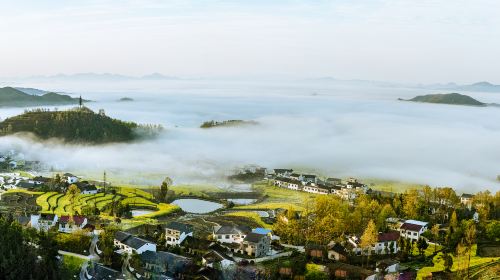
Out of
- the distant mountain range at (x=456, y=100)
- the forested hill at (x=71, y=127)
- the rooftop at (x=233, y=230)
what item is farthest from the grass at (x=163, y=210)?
the distant mountain range at (x=456, y=100)

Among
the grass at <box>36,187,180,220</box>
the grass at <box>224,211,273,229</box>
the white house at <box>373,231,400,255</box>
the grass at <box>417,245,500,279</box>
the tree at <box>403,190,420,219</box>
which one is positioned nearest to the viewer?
the grass at <box>417,245,500,279</box>

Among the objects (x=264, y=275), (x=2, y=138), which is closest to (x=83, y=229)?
(x=264, y=275)

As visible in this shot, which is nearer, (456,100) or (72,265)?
(72,265)

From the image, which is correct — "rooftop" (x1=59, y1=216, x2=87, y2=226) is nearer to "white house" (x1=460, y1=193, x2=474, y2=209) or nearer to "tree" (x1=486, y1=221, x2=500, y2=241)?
"tree" (x1=486, y1=221, x2=500, y2=241)

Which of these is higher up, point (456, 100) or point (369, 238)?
point (456, 100)

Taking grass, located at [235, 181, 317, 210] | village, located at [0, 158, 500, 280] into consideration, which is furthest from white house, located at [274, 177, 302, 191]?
village, located at [0, 158, 500, 280]

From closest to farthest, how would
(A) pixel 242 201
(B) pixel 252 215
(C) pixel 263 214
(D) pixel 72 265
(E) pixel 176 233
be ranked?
(D) pixel 72 265 → (E) pixel 176 233 → (B) pixel 252 215 → (C) pixel 263 214 → (A) pixel 242 201

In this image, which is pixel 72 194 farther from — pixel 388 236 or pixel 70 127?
pixel 70 127

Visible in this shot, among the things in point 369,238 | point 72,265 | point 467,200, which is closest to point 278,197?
point 467,200
